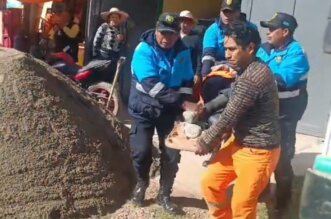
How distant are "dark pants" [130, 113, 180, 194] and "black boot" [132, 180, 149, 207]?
→ 4 centimetres

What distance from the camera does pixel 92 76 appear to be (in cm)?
876

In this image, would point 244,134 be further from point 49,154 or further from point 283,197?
point 49,154

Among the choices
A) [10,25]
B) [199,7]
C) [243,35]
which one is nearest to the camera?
[243,35]

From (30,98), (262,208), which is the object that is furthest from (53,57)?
(262,208)

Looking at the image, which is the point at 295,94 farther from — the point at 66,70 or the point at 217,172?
the point at 66,70

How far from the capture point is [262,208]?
586cm

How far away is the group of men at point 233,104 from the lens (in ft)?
14.7

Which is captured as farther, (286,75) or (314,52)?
(314,52)

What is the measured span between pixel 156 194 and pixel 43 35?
5122mm

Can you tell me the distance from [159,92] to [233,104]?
0.96 m

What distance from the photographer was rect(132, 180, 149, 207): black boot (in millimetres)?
5715

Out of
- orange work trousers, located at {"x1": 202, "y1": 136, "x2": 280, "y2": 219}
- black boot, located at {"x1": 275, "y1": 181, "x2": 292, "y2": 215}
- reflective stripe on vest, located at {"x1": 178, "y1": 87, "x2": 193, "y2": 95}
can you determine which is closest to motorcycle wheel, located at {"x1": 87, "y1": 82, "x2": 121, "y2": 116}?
reflective stripe on vest, located at {"x1": 178, "y1": 87, "x2": 193, "y2": 95}

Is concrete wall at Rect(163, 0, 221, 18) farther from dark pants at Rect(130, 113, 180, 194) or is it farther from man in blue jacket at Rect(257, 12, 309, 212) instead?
dark pants at Rect(130, 113, 180, 194)

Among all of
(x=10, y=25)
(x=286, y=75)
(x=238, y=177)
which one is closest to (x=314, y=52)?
(x=286, y=75)
